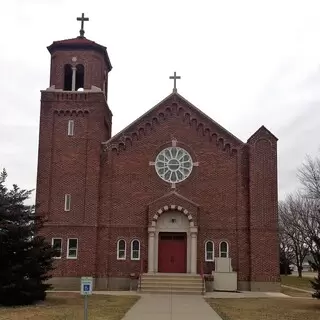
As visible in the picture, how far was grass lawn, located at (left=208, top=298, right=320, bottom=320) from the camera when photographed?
62.0 feet

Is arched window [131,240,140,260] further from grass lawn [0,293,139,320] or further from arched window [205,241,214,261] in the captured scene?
grass lawn [0,293,139,320]

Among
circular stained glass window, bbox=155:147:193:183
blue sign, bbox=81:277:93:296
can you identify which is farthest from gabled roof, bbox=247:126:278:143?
blue sign, bbox=81:277:93:296

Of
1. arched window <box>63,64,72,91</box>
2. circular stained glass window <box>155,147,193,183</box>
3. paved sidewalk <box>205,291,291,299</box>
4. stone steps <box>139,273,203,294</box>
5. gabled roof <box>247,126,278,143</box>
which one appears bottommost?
paved sidewalk <box>205,291,291,299</box>

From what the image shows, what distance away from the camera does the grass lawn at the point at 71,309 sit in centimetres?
1788

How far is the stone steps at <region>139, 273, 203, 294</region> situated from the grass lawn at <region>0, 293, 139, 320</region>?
434 cm

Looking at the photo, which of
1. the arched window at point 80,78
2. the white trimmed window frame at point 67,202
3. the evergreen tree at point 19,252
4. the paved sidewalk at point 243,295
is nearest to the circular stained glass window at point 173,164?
the white trimmed window frame at point 67,202

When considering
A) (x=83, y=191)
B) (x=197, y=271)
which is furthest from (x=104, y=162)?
(x=197, y=271)

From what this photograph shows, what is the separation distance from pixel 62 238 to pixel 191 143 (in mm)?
9444

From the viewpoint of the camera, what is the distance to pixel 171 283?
30.0 metres

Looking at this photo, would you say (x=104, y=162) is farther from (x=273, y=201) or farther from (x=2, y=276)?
(x=2, y=276)

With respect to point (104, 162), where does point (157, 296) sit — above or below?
below

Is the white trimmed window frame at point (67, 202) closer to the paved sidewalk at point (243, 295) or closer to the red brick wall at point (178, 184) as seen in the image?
the red brick wall at point (178, 184)

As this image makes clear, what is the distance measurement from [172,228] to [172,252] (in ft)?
4.67

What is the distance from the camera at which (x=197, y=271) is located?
105ft
